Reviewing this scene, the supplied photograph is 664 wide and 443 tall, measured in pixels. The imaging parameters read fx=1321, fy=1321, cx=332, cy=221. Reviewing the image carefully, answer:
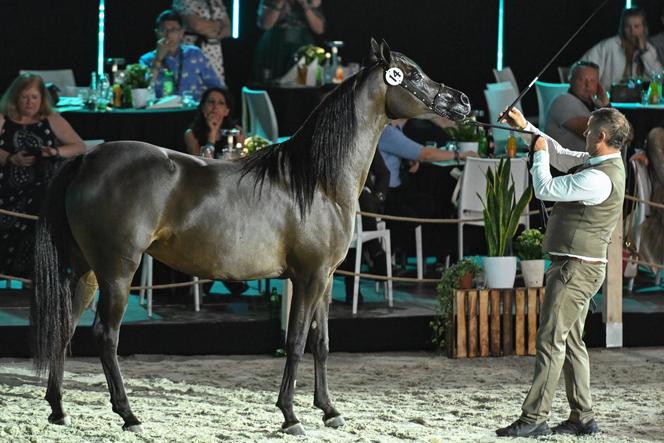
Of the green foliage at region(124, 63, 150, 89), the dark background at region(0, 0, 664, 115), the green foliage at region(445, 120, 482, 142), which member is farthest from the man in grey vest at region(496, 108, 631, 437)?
the dark background at region(0, 0, 664, 115)

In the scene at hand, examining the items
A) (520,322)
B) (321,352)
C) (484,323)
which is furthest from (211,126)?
(321,352)

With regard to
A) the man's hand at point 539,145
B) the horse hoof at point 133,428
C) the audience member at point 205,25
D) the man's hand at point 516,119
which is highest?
the audience member at point 205,25

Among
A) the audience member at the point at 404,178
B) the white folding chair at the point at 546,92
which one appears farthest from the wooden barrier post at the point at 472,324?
the white folding chair at the point at 546,92

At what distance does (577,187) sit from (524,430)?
1.13 meters

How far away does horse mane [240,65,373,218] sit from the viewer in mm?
6020

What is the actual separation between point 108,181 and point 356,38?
9397 mm

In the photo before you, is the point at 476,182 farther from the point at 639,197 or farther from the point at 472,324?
the point at 472,324

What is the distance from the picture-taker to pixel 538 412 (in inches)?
233

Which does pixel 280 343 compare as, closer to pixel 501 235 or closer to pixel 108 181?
pixel 501 235

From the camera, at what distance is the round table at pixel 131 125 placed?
10.2 metres

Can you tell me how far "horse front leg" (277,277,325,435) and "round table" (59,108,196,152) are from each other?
171 inches

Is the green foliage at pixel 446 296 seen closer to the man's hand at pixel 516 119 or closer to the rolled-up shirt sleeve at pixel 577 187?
the man's hand at pixel 516 119

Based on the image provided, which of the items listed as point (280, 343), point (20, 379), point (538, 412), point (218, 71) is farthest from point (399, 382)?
point (218, 71)

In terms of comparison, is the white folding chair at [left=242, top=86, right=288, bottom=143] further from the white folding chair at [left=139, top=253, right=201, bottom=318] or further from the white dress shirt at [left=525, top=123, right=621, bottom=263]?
the white dress shirt at [left=525, top=123, right=621, bottom=263]
